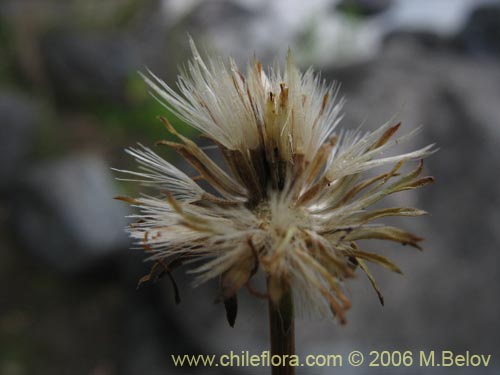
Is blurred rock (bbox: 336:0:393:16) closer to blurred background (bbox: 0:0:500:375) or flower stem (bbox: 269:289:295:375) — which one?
blurred background (bbox: 0:0:500:375)

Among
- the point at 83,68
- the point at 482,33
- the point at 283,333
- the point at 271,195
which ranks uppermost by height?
the point at 482,33

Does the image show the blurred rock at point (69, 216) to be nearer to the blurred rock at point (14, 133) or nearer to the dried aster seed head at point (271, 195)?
the blurred rock at point (14, 133)

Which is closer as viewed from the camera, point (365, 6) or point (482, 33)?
point (482, 33)

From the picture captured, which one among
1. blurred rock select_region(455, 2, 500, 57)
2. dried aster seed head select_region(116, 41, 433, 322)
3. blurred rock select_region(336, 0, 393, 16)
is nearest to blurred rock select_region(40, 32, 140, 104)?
blurred rock select_region(336, 0, 393, 16)

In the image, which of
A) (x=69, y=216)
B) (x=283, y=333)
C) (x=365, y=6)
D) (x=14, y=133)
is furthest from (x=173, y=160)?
(x=283, y=333)

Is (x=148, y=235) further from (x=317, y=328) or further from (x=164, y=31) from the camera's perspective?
(x=164, y=31)

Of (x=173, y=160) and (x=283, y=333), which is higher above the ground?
(x=173, y=160)

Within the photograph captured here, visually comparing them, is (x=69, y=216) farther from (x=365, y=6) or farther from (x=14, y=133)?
(x=365, y=6)
